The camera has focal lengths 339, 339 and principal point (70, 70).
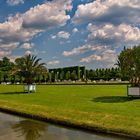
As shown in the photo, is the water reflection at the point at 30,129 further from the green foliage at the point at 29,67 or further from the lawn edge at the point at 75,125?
the green foliage at the point at 29,67

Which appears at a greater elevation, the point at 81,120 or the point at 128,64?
the point at 128,64

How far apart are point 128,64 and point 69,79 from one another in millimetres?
95339

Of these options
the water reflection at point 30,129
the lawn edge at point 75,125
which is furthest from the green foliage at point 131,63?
the water reflection at point 30,129

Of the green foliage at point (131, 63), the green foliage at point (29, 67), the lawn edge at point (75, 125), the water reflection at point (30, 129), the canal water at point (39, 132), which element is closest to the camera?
the lawn edge at point (75, 125)

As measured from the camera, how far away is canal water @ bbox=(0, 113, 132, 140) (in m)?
13.3

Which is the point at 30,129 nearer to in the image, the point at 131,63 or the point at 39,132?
the point at 39,132

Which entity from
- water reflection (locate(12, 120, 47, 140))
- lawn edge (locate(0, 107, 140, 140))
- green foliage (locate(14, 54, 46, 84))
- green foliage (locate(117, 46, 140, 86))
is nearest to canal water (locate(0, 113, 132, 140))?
water reflection (locate(12, 120, 47, 140))

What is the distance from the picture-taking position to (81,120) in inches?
640

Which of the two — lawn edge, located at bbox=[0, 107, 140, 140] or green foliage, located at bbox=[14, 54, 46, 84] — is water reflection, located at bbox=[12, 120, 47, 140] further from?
green foliage, located at bbox=[14, 54, 46, 84]

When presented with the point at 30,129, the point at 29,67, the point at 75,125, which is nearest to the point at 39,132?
the point at 30,129

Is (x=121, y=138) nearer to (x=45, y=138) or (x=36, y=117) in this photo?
(x=45, y=138)

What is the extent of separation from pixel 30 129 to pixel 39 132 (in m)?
0.95

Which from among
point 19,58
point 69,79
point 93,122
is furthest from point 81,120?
point 69,79

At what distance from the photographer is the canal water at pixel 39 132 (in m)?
13.3
